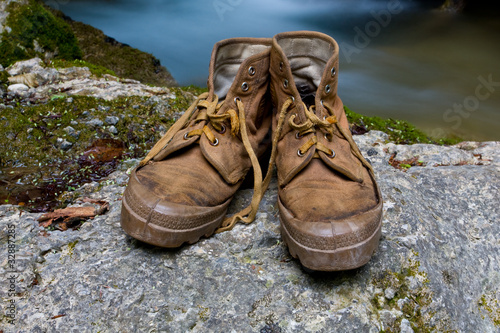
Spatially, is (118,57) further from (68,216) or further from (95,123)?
(68,216)

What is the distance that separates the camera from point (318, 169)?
210 centimetres

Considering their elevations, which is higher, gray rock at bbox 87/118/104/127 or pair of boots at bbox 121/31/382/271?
pair of boots at bbox 121/31/382/271

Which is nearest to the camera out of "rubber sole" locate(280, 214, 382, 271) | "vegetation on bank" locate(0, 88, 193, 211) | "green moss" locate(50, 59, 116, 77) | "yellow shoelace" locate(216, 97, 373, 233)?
"rubber sole" locate(280, 214, 382, 271)

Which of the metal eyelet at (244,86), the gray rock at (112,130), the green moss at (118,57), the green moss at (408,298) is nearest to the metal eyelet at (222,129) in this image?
the metal eyelet at (244,86)

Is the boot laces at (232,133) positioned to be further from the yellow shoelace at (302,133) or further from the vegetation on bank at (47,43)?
the vegetation on bank at (47,43)

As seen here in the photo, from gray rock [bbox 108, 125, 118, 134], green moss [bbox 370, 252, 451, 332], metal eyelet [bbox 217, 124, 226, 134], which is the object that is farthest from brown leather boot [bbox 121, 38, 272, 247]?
gray rock [bbox 108, 125, 118, 134]

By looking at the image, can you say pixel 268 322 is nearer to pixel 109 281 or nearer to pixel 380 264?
pixel 380 264

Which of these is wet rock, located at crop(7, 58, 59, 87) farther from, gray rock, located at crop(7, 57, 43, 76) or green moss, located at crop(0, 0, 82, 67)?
green moss, located at crop(0, 0, 82, 67)

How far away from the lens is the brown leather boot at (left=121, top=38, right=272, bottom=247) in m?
1.88

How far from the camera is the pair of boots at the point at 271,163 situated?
1789mm

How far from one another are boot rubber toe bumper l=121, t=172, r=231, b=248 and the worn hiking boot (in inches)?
18.6

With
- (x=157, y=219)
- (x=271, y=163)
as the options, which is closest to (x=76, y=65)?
(x=271, y=163)

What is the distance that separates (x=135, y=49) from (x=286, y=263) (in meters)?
6.54

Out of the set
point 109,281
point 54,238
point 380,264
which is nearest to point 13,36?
point 54,238
